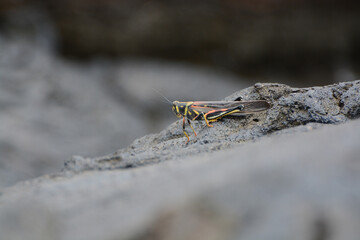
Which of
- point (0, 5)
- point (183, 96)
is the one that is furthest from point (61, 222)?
point (0, 5)

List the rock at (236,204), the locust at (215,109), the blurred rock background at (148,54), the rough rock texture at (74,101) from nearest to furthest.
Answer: the rock at (236,204)
the locust at (215,109)
the rough rock texture at (74,101)
the blurred rock background at (148,54)

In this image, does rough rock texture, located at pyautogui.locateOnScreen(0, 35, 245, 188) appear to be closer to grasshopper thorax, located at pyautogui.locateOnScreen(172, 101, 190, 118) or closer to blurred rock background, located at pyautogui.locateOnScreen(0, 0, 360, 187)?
blurred rock background, located at pyautogui.locateOnScreen(0, 0, 360, 187)

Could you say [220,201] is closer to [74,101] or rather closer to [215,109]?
[215,109]

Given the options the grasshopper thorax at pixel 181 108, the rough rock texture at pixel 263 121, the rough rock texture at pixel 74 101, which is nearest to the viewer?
the rough rock texture at pixel 263 121

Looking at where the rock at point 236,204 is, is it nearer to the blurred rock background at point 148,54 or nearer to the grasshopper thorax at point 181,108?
the grasshopper thorax at point 181,108

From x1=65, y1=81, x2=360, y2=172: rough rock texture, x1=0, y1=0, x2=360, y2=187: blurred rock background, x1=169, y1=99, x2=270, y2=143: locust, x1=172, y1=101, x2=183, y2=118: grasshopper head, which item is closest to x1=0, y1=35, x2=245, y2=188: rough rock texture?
x1=0, y1=0, x2=360, y2=187: blurred rock background

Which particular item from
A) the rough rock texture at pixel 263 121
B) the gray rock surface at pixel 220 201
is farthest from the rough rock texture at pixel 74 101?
the gray rock surface at pixel 220 201

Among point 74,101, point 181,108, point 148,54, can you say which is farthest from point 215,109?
point 148,54

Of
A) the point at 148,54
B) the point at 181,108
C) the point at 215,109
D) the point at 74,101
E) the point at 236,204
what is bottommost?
the point at 236,204
